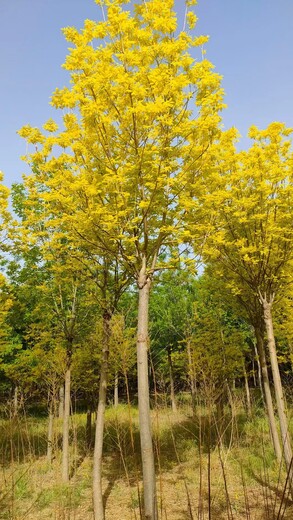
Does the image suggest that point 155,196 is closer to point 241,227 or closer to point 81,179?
point 81,179

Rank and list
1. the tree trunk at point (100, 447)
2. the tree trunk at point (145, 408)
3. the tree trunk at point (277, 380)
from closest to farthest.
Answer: the tree trunk at point (145, 408) → the tree trunk at point (100, 447) → the tree trunk at point (277, 380)

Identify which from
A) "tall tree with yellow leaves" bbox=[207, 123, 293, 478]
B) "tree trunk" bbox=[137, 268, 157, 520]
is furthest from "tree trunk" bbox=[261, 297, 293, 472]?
"tree trunk" bbox=[137, 268, 157, 520]

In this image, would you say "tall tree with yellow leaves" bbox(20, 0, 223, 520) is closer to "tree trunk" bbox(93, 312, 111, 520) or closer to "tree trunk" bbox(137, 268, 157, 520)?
"tree trunk" bbox(137, 268, 157, 520)

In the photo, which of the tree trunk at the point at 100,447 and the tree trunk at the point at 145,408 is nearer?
the tree trunk at the point at 145,408

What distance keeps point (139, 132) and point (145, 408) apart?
151 inches

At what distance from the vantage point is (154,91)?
15.8ft

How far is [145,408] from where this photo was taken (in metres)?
5.02

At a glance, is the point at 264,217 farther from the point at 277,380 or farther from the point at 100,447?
the point at 100,447

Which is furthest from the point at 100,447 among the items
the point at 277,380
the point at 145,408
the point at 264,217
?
the point at 264,217

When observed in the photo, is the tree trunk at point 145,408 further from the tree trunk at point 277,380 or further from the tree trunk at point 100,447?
the tree trunk at point 277,380

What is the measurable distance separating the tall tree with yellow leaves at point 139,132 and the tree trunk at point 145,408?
1 cm

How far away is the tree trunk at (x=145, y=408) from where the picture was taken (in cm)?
465

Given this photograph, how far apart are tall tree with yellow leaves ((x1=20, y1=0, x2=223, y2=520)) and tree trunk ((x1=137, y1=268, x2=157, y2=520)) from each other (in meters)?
0.01

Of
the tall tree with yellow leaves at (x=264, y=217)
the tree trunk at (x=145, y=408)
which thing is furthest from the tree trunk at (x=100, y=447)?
the tall tree with yellow leaves at (x=264, y=217)
